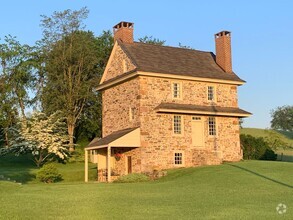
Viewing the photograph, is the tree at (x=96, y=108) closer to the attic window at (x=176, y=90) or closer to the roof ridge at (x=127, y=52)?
the roof ridge at (x=127, y=52)

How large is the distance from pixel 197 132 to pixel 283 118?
7585 centimetres

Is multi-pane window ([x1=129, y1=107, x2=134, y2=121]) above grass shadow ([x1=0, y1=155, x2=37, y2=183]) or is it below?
above

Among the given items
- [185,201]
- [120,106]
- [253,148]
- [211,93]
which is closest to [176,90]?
[211,93]

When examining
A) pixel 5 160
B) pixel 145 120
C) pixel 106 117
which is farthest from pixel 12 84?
pixel 145 120

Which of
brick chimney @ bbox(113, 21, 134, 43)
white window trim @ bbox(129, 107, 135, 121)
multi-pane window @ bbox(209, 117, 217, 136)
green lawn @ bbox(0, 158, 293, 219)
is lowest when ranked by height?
green lawn @ bbox(0, 158, 293, 219)

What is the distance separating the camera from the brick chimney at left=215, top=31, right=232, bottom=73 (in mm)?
35406

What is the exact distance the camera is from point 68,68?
161 feet

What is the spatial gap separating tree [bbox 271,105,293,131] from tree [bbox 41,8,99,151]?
64197 mm

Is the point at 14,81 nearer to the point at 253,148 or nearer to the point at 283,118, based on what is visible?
the point at 253,148

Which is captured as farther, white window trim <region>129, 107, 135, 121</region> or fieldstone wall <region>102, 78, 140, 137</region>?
white window trim <region>129, 107, 135, 121</region>

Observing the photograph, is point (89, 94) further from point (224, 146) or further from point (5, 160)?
point (224, 146)

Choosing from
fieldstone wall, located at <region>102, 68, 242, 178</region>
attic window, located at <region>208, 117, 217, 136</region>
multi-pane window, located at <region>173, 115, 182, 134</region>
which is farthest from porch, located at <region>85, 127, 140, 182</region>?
attic window, located at <region>208, 117, 217, 136</region>

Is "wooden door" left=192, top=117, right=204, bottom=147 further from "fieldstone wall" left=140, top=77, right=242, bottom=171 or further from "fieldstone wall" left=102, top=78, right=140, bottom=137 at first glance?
"fieldstone wall" left=102, top=78, right=140, bottom=137

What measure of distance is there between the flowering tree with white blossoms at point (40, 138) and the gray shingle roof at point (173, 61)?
14.7 meters
